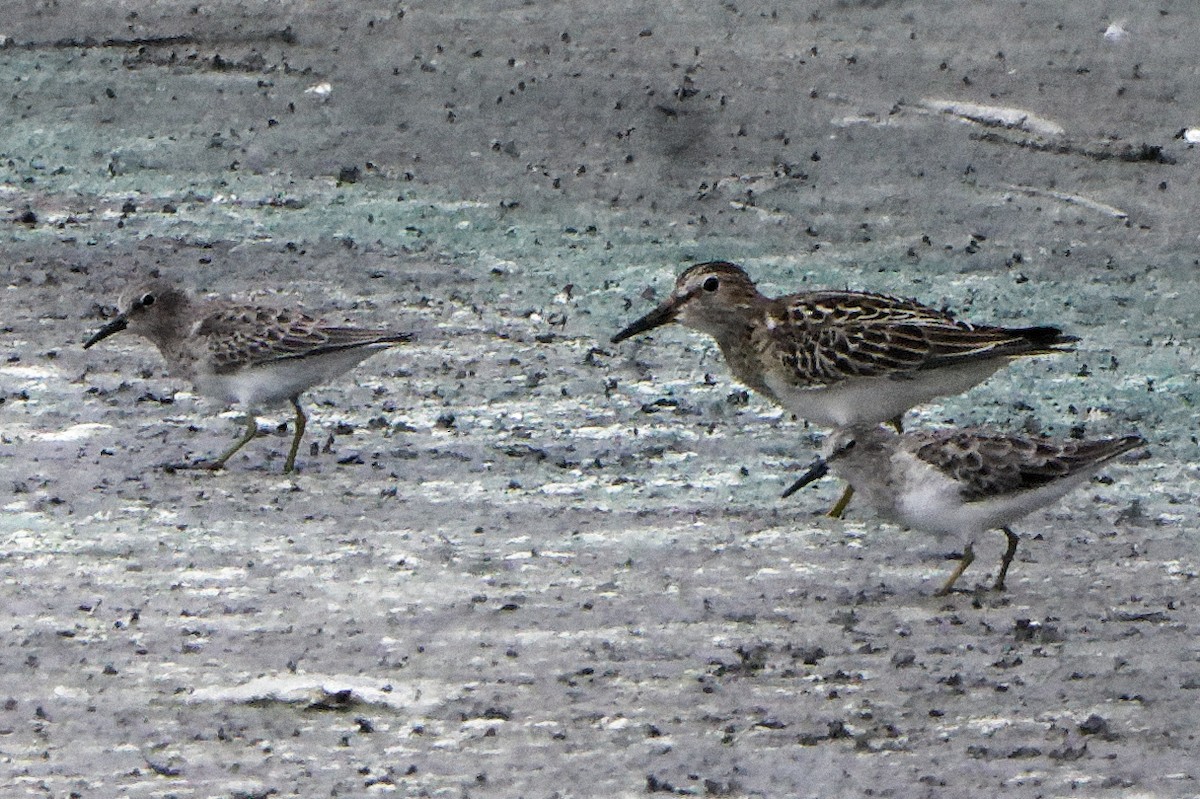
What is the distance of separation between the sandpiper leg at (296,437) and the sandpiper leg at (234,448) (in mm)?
194

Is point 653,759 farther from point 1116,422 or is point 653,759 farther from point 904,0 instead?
point 904,0

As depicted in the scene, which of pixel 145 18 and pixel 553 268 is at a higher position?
pixel 145 18

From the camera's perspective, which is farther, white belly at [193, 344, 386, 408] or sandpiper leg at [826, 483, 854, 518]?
white belly at [193, 344, 386, 408]

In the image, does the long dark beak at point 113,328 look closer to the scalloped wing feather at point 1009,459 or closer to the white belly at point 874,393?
the white belly at point 874,393

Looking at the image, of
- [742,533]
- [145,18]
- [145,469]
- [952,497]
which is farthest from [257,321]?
[145,18]

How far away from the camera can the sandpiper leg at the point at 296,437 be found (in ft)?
31.2

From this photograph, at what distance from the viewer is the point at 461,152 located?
48.5 ft

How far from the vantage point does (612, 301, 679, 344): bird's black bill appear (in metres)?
10.3

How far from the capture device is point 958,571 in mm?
7758

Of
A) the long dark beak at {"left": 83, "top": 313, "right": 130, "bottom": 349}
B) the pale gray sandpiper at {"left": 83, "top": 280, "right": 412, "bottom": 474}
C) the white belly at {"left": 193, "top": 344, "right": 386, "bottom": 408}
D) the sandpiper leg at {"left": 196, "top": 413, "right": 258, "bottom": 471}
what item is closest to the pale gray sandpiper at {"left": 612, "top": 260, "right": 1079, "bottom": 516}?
the pale gray sandpiper at {"left": 83, "top": 280, "right": 412, "bottom": 474}

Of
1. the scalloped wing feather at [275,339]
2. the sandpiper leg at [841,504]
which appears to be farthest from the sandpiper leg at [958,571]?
the scalloped wing feather at [275,339]

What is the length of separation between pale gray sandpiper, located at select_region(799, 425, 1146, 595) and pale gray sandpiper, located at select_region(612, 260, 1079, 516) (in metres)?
1.00

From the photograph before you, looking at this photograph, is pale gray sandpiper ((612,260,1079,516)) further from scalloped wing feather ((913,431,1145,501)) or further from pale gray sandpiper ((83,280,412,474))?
pale gray sandpiper ((83,280,412,474))

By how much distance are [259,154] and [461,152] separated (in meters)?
1.41
